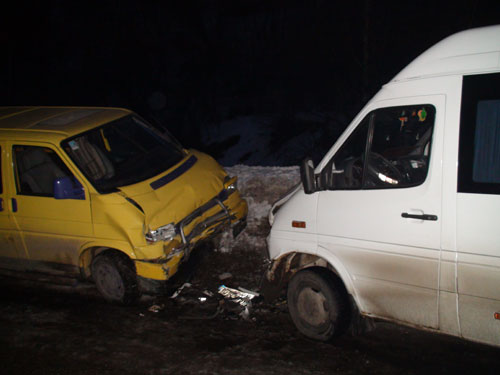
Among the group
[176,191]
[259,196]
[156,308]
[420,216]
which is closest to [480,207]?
[420,216]

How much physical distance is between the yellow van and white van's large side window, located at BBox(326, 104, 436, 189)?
1.93 metres

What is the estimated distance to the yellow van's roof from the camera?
18.9ft

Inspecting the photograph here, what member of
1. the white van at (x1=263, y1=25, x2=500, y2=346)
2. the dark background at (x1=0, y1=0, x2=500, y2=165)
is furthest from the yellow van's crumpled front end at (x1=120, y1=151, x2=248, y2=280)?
the dark background at (x1=0, y1=0, x2=500, y2=165)

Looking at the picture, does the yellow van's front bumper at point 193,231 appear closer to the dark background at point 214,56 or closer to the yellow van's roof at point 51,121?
the yellow van's roof at point 51,121

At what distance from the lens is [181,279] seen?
5.50 metres

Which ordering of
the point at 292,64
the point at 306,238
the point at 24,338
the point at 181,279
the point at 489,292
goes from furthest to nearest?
the point at 292,64
the point at 181,279
the point at 24,338
the point at 306,238
the point at 489,292

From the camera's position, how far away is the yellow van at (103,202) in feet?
17.5

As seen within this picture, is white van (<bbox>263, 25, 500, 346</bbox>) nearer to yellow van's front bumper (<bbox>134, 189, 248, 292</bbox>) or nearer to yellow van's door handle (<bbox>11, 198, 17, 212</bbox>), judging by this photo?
yellow van's front bumper (<bbox>134, 189, 248, 292</bbox>)

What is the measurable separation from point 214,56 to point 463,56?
66.1ft

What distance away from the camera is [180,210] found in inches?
217

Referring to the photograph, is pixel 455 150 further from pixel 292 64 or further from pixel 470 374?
pixel 292 64

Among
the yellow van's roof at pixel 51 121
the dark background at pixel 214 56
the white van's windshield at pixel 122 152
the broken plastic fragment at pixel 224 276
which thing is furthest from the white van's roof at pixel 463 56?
the dark background at pixel 214 56

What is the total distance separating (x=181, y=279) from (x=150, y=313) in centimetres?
53

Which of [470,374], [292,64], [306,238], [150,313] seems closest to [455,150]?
[306,238]
